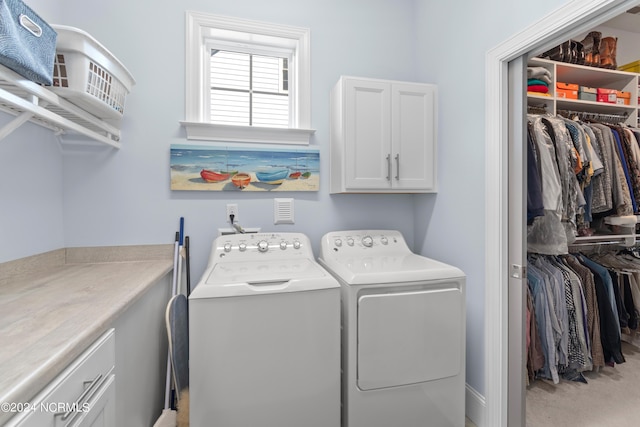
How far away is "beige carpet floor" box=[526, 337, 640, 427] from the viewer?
1.73m

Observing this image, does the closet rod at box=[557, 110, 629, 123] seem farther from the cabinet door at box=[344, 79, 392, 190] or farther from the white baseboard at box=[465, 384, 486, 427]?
the white baseboard at box=[465, 384, 486, 427]

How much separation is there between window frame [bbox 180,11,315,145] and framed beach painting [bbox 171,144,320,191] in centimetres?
9

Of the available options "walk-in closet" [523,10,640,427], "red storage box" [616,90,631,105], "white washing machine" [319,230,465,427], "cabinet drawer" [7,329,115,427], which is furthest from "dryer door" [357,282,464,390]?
"red storage box" [616,90,631,105]

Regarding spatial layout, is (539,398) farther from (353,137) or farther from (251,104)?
(251,104)

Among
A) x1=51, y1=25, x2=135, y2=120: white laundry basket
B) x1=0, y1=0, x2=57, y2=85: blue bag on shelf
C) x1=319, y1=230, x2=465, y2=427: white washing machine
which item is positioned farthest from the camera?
x1=319, y1=230, x2=465, y2=427: white washing machine

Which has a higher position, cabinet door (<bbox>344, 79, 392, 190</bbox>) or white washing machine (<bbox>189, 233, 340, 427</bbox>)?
cabinet door (<bbox>344, 79, 392, 190</bbox>)

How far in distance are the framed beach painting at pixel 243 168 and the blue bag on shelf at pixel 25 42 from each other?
0.90 m

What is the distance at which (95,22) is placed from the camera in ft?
5.97

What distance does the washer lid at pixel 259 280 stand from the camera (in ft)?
4.20

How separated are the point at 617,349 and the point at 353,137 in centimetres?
231

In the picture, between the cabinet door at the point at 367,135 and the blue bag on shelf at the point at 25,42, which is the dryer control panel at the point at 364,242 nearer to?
the cabinet door at the point at 367,135

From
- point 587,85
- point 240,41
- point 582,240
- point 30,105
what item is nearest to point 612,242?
point 582,240

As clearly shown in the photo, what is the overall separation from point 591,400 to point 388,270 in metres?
1.66

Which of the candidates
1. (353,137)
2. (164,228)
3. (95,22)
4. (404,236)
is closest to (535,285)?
(404,236)
